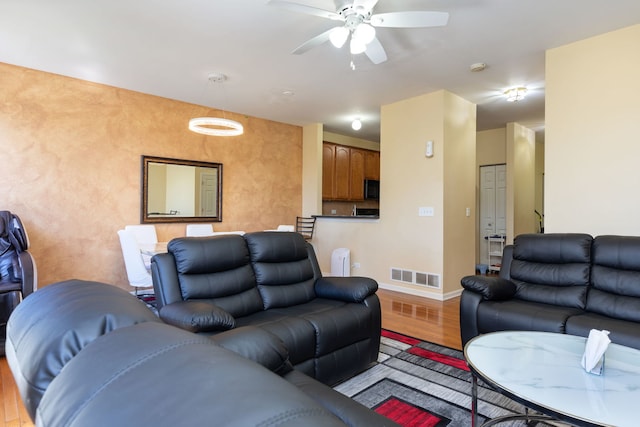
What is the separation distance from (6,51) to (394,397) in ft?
15.9

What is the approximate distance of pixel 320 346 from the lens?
84.4 inches

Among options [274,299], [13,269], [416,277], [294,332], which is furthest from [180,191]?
[294,332]

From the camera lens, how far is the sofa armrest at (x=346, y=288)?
2.53m

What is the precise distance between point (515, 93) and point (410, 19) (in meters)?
2.96

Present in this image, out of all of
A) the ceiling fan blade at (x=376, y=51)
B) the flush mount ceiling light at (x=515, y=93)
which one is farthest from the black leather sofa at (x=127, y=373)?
the flush mount ceiling light at (x=515, y=93)

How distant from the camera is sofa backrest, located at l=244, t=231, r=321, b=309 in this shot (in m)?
2.65

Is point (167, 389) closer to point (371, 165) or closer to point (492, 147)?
point (492, 147)

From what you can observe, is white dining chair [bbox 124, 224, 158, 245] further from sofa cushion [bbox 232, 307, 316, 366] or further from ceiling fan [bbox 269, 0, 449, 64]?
ceiling fan [bbox 269, 0, 449, 64]

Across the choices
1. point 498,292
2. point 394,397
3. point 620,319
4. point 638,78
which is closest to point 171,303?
point 394,397

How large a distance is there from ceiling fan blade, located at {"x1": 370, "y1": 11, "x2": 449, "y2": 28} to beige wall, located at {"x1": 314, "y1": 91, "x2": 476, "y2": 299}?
2.36 meters

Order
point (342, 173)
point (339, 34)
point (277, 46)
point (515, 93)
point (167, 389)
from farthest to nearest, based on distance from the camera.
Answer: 1. point (342, 173)
2. point (515, 93)
3. point (277, 46)
4. point (339, 34)
5. point (167, 389)

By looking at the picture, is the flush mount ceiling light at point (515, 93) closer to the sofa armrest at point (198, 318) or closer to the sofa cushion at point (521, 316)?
the sofa cushion at point (521, 316)

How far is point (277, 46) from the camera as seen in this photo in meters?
3.46

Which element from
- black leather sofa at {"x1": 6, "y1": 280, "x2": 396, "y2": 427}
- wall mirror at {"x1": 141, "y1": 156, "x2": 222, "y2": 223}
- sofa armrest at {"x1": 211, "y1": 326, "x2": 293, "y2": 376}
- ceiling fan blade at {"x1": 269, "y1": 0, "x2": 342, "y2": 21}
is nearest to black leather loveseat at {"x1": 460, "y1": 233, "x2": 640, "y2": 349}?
sofa armrest at {"x1": 211, "y1": 326, "x2": 293, "y2": 376}
